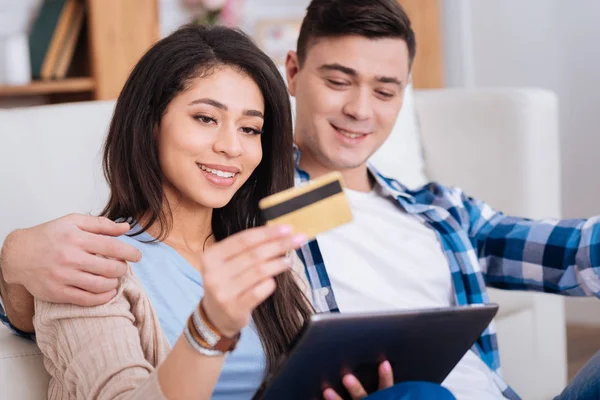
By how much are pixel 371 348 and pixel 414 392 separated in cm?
8

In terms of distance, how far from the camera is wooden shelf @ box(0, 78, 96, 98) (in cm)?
275

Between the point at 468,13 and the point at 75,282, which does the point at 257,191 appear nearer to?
the point at 75,282

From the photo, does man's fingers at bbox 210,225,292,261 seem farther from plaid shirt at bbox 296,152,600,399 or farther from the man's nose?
the man's nose

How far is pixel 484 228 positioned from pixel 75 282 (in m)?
0.99

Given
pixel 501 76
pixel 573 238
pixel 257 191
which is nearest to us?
pixel 257 191

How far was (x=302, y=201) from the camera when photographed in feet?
2.89

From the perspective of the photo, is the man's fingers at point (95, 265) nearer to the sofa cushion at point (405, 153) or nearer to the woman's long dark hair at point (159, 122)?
the woman's long dark hair at point (159, 122)

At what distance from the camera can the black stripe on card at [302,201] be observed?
87 cm

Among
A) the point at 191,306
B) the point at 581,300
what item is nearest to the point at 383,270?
the point at 191,306

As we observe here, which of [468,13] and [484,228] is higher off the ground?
[468,13]

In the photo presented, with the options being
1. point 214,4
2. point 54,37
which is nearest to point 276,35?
point 214,4

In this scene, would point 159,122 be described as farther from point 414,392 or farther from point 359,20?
point 359,20

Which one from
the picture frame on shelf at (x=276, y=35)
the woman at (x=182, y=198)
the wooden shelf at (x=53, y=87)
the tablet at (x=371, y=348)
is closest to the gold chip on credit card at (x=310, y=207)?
the tablet at (x=371, y=348)

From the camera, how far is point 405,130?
2350mm
